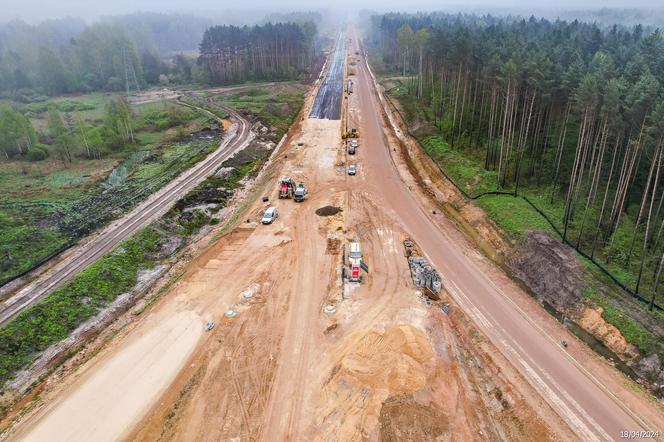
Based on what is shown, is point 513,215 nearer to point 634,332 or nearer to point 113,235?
point 634,332

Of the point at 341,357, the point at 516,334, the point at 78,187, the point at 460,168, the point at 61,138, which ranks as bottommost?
the point at 341,357

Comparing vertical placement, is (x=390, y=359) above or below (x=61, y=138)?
below

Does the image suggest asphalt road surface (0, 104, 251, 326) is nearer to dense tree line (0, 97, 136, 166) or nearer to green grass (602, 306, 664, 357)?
dense tree line (0, 97, 136, 166)

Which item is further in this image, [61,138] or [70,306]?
[61,138]

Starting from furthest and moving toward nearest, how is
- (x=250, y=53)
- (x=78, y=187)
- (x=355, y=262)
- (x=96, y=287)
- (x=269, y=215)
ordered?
(x=250, y=53) → (x=78, y=187) → (x=269, y=215) → (x=355, y=262) → (x=96, y=287)

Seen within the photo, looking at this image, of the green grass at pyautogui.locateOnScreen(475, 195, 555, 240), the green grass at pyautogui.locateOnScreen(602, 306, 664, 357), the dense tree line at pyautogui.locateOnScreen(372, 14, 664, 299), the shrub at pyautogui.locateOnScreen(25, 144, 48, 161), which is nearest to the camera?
the green grass at pyautogui.locateOnScreen(602, 306, 664, 357)

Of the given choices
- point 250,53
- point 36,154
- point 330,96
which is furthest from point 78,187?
point 250,53

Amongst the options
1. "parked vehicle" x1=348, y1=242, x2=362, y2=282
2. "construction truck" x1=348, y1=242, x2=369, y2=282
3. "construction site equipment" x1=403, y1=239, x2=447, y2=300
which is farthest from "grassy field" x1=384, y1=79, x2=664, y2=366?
"parked vehicle" x1=348, y1=242, x2=362, y2=282
